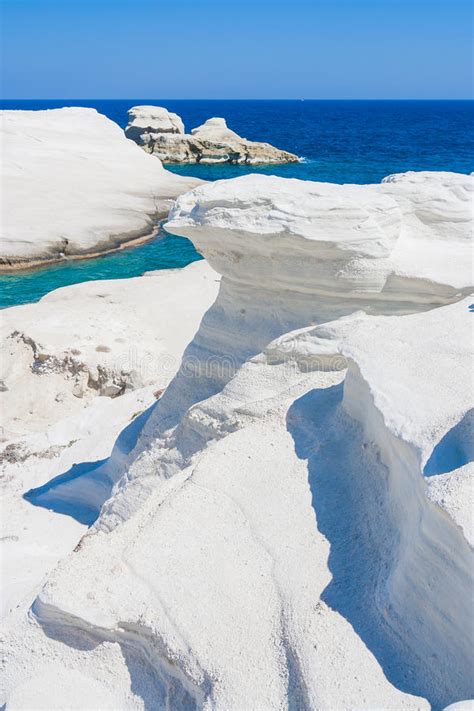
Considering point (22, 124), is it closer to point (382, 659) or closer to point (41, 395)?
point (41, 395)

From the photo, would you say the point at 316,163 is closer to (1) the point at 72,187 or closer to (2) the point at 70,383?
(1) the point at 72,187

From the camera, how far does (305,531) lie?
13.9 feet

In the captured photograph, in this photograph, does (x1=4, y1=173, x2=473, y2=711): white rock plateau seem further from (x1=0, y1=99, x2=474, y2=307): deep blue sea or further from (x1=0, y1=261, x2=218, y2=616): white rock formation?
(x1=0, y1=99, x2=474, y2=307): deep blue sea

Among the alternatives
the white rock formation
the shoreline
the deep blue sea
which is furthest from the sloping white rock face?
the white rock formation

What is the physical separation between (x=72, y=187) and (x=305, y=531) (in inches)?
1171

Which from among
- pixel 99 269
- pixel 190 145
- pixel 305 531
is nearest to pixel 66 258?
pixel 99 269

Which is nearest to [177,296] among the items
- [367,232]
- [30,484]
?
[30,484]

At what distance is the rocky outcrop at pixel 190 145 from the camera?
5031 cm

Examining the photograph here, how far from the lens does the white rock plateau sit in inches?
130

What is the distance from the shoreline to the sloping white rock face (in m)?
0.11

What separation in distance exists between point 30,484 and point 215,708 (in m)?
6.48

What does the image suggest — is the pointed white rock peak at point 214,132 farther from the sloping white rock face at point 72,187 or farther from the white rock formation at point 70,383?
the white rock formation at point 70,383

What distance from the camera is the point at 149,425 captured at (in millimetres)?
7824

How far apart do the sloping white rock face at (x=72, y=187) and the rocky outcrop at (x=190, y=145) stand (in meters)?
8.47
